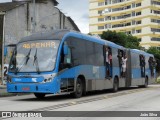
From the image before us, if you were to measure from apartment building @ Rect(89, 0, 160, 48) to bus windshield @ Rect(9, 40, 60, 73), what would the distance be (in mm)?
89459

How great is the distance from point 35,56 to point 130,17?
95.6 metres

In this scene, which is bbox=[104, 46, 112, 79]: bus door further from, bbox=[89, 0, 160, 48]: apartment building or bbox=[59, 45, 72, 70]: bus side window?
bbox=[89, 0, 160, 48]: apartment building

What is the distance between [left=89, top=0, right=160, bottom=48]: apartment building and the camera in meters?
106

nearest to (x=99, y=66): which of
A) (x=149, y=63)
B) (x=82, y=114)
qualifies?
(x=82, y=114)

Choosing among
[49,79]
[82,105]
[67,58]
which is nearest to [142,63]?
[67,58]

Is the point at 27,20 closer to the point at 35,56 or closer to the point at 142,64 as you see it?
the point at 142,64

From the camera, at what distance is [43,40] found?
18.1m

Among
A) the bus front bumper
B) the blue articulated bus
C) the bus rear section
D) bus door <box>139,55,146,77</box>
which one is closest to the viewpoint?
the bus front bumper

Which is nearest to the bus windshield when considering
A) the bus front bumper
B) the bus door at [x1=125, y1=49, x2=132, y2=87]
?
the bus front bumper

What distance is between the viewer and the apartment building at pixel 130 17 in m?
106

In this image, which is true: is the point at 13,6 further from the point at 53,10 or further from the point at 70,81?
the point at 70,81

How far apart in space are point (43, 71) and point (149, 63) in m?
20.2

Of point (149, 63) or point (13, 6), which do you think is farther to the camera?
point (13, 6)

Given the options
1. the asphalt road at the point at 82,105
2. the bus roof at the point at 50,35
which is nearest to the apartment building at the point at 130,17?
the bus roof at the point at 50,35
